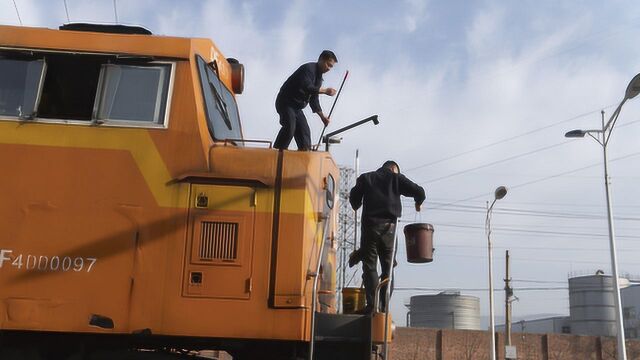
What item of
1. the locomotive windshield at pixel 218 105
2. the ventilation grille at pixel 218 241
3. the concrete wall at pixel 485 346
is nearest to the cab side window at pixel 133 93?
the locomotive windshield at pixel 218 105

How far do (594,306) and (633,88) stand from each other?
38.3 m

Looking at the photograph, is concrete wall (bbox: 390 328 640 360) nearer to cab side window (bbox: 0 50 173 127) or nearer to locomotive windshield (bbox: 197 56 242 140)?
locomotive windshield (bbox: 197 56 242 140)

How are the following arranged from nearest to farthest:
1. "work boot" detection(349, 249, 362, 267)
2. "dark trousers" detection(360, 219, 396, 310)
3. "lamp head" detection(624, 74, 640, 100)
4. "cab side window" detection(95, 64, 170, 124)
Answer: "cab side window" detection(95, 64, 170, 124)
"dark trousers" detection(360, 219, 396, 310)
"work boot" detection(349, 249, 362, 267)
"lamp head" detection(624, 74, 640, 100)

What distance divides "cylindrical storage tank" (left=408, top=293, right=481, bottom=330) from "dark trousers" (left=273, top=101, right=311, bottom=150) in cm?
4922

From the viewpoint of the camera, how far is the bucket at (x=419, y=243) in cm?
608

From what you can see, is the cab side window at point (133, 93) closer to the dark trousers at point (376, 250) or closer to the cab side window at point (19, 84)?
the cab side window at point (19, 84)

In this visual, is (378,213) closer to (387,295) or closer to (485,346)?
(387,295)

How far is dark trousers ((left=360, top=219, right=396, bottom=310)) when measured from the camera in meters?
6.24

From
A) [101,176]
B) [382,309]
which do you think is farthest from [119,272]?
[382,309]

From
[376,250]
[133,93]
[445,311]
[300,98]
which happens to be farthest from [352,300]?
[445,311]

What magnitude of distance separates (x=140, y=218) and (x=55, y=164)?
915mm

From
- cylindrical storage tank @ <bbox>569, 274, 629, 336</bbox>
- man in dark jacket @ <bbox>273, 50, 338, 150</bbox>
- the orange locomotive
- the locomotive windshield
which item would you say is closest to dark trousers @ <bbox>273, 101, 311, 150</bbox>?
man in dark jacket @ <bbox>273, 50, 338, 150</bbox>

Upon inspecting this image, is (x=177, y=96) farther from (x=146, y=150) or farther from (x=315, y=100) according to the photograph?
(x=315, y=100)

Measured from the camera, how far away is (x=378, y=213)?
6.37 m
